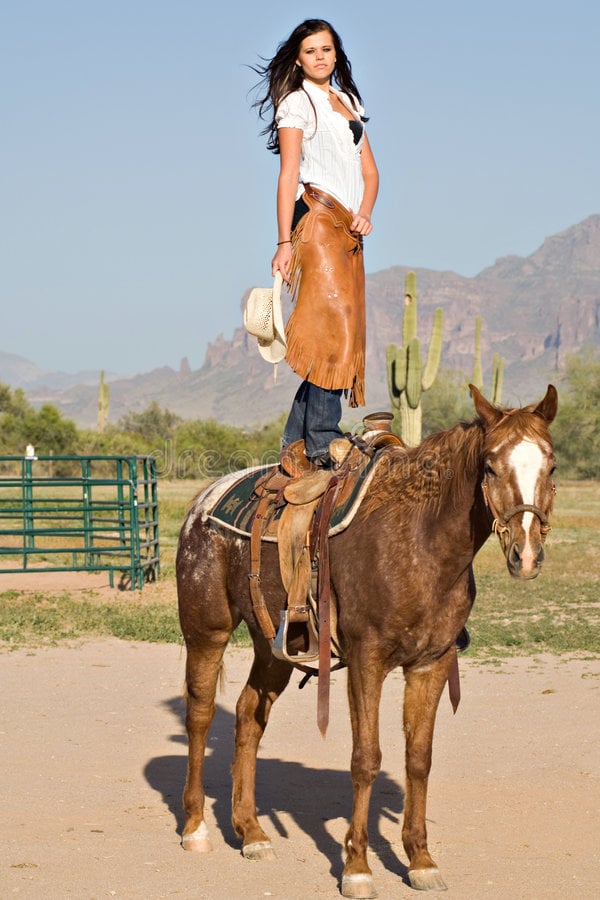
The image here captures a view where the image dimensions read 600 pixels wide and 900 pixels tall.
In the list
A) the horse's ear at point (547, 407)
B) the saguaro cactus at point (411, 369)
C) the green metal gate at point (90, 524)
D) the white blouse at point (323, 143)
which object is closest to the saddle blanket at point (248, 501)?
the horse's ear at point (547, 407)

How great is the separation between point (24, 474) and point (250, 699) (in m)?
12.0

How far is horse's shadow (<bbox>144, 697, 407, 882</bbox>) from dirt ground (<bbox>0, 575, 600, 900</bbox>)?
0.02 meters

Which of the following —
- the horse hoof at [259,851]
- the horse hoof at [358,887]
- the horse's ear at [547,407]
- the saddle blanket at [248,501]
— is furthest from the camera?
the horse hoof at [259,851]

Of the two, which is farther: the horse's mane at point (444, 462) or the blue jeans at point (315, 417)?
the blue jeans at point (315, 417)

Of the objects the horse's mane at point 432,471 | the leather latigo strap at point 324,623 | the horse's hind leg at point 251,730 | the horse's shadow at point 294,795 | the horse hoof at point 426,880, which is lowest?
the horse's shadow at point 294,795

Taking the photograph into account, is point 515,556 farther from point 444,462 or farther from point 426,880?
point 426,880

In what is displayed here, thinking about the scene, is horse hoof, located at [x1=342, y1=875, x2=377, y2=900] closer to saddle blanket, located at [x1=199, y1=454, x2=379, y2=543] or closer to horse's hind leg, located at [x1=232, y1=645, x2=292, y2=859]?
horse's hind leg, located at [x1=232, y1=645, x2=292, y2=859]

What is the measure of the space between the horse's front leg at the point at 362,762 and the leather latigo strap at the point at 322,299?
1458 millimetres

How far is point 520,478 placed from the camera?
14.6ft

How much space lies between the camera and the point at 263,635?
5.92 m

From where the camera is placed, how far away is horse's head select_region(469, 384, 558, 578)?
4.38m

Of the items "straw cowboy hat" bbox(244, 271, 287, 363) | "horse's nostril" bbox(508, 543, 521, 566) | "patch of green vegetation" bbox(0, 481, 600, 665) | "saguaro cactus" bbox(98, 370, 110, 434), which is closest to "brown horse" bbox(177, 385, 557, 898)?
"horse's nostril" bbox(508, 543, 521, 566)

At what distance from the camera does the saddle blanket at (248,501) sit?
5.28 m

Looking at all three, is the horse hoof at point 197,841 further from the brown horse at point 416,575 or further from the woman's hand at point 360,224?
the woman's hand at point 360,224
